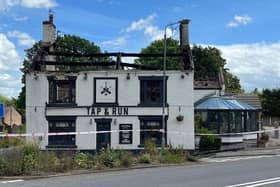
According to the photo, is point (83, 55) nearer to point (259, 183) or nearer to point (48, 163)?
point (48, 163)

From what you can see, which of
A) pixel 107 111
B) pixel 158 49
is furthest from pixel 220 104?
pixel 158 49

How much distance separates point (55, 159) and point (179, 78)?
19.3 metres

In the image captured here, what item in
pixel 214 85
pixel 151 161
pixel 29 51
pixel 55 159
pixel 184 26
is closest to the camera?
pixel 55 159

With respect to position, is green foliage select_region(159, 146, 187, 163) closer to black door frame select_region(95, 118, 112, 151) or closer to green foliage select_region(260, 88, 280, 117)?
black door frame select_region(95, 118, 112, 151)

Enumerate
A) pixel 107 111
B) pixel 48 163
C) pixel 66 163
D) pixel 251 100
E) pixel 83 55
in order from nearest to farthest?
pixel 48 163
pixel 66 163
pixel 107 111
pixel 83 55
pixel 251 100

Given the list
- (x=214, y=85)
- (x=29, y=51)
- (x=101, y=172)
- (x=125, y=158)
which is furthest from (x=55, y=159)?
(x=29, y=51)

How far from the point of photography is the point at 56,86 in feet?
121

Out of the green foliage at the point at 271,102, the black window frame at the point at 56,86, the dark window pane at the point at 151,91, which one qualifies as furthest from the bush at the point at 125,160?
the green foliage at the point at 271,102

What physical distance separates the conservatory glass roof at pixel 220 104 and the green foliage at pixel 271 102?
26000mm

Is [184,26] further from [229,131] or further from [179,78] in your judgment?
[229,131]

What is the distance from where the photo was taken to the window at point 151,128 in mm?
36531

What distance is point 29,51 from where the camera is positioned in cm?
7025

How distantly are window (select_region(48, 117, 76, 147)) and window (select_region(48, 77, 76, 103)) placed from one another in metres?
1.44

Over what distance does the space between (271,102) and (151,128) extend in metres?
36.4
